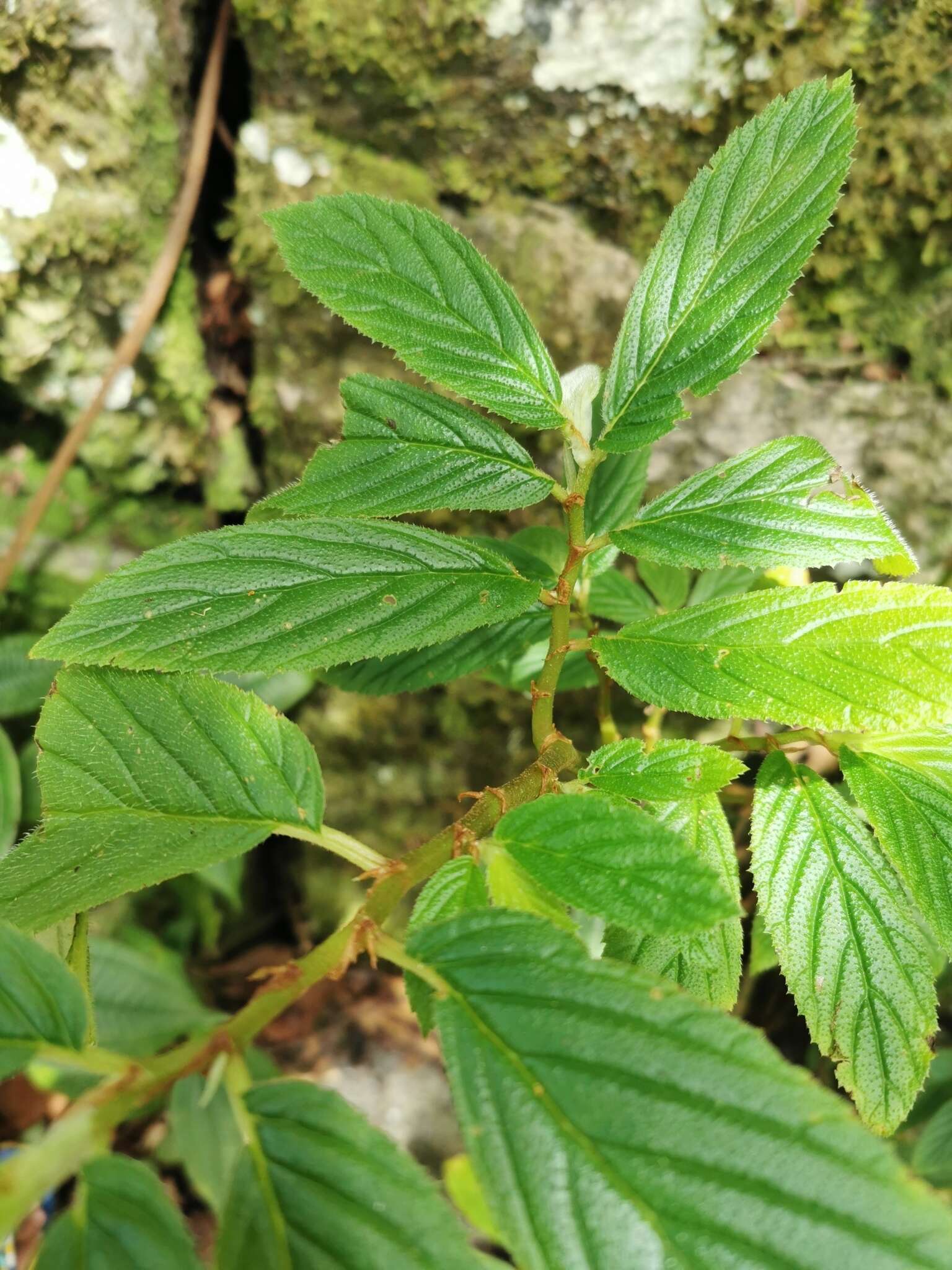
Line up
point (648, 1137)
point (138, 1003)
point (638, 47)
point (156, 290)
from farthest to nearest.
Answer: point (138, 1003) < point (156, 290) < point (638, 47) < point (648, 1137)

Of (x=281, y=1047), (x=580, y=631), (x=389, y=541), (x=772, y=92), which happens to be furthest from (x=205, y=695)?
(x=281, y=1047)

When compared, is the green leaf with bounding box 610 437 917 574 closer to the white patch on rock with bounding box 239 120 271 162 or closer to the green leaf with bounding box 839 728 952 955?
the green leaf with bounding box 839 728 952 955

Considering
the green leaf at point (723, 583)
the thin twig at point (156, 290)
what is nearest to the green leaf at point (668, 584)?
the green leaf at point (723, 583)

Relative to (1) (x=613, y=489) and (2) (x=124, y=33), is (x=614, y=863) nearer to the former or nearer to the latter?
(1) (x=613, y=489)

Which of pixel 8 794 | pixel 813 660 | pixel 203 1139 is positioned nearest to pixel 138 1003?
pixel 203 1139

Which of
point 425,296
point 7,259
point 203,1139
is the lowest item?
point 203,1139

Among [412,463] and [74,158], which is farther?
[74,158]

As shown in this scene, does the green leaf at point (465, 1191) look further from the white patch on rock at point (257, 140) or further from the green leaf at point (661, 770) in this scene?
the white patch on rock at point (257, 140)
